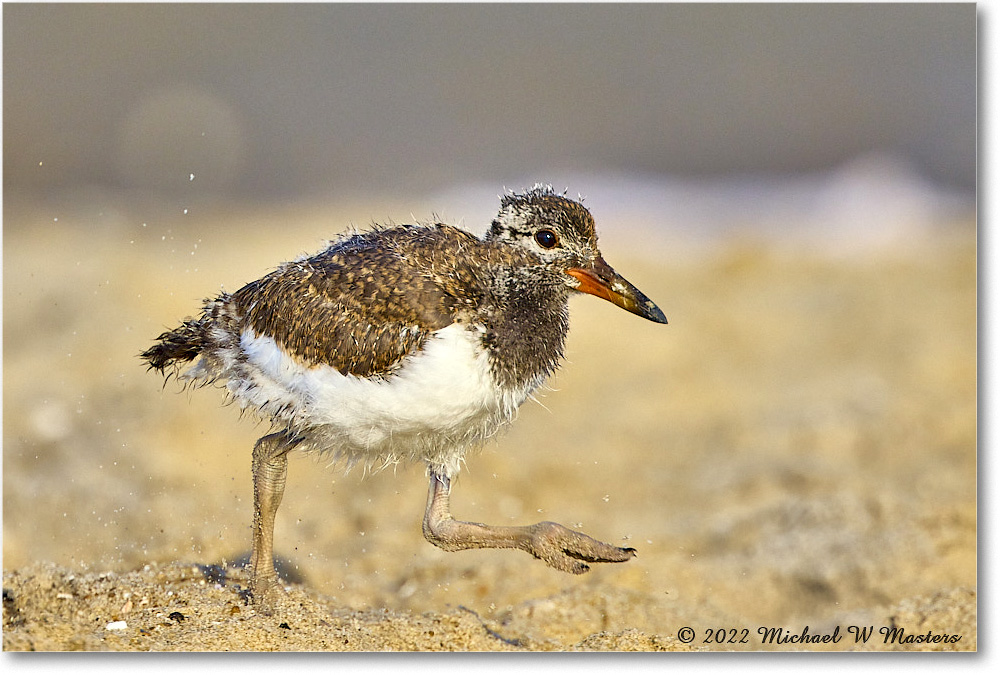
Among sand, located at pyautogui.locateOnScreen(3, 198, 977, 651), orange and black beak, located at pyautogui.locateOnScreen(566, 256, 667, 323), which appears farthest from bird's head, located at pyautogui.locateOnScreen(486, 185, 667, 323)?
sand, located at pyautogui.locateOnScreen(3, 198, 977, 651)

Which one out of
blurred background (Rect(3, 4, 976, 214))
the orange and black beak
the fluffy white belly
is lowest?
the fluffy white belly

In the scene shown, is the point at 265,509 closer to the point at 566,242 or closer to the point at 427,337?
the point at 427,337

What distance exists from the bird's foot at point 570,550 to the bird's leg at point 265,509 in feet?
2.99

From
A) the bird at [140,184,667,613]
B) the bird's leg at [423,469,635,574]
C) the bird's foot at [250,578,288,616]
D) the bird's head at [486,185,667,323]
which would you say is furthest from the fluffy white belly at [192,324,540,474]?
the bird's foot at [250,578,288,616]

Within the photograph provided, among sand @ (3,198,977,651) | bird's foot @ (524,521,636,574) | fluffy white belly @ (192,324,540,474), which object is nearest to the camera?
fluffy white belly @ (192,324,540,474)

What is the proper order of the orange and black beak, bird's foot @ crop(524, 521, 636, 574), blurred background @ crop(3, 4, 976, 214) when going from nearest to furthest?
bird's foot @ crop(524, 521, 636, 574) → the orange and black beak → blurred background @ crop(3, 4, 976, 214)

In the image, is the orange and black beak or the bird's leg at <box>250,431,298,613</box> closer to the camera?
the orange and black beak

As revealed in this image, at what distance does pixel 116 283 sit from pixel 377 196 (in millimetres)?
1945

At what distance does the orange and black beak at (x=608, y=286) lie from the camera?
9.13 ft

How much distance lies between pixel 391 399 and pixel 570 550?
627mm

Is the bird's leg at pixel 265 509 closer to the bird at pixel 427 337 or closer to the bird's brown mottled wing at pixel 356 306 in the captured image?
the bird at pixel 427 337

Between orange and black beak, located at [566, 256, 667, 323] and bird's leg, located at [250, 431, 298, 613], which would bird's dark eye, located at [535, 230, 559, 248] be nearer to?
orange and black beak, located at [566, 256, 667, 323]

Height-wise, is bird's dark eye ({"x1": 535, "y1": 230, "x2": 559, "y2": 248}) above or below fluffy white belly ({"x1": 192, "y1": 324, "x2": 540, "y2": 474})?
above

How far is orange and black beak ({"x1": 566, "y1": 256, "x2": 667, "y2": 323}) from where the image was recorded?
278cm
